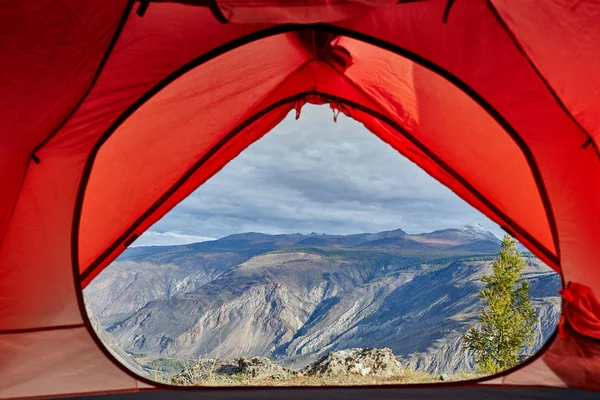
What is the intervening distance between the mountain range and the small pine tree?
50719mm

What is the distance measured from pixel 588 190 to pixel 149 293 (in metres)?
117

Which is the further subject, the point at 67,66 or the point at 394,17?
the point at 394,17

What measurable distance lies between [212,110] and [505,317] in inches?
810

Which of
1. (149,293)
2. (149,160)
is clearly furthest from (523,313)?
(149,293)

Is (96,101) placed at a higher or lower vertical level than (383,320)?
higher

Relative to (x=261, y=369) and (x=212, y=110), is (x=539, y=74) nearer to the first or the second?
(x=212, y=110)

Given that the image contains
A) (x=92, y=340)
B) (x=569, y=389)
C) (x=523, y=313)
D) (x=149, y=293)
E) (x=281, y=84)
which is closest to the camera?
(x=569, y=389)

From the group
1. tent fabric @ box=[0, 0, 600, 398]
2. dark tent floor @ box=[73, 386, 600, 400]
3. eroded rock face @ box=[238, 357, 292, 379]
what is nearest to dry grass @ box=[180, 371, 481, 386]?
eroded rock face @ box=[238, 357, 292, 379]

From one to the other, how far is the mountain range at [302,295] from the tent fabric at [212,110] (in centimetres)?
7126

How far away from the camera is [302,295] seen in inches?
4294

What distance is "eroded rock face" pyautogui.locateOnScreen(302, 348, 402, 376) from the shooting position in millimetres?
6723

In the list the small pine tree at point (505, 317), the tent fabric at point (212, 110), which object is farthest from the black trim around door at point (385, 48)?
the small pine tree at point (505, 317)

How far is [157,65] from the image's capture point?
3.03 metres

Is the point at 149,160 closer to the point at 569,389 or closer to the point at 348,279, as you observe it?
the point at 569,389
